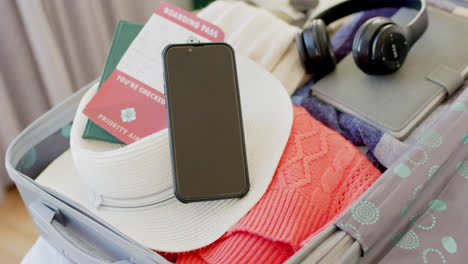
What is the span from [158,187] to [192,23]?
218mm

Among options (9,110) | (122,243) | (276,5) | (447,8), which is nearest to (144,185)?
(122,243)

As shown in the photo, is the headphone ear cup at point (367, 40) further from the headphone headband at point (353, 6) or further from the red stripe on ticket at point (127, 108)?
the red stripe on ticket at point (127, 108)

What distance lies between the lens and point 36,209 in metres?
0.50

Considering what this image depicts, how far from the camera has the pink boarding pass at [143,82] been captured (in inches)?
19.8

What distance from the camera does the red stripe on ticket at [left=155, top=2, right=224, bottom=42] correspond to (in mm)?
526

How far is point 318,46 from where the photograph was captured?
58cm

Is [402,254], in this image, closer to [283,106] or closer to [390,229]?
[390,229]

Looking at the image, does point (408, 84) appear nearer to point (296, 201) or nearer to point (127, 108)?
point (296, 201)

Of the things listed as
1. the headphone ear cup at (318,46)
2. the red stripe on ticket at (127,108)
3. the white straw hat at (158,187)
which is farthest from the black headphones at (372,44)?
the red stripe on ticket at (127,108)

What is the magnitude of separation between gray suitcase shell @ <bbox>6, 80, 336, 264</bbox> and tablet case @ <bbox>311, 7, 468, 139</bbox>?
236 millimetres

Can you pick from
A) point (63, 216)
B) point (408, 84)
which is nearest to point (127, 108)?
point (63, 216)

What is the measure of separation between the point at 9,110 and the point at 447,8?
972 millimetres

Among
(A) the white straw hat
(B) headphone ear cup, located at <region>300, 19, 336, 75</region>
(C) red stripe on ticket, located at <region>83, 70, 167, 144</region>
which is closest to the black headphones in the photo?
(B) headphone ear cup, located at <region>300, 19, 336, 75</region>

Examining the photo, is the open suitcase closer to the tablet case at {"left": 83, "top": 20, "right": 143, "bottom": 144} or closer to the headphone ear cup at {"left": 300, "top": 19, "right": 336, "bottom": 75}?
the tablet case at {"left": 83, "top": 20, "right": 143, "bottom": 144}
